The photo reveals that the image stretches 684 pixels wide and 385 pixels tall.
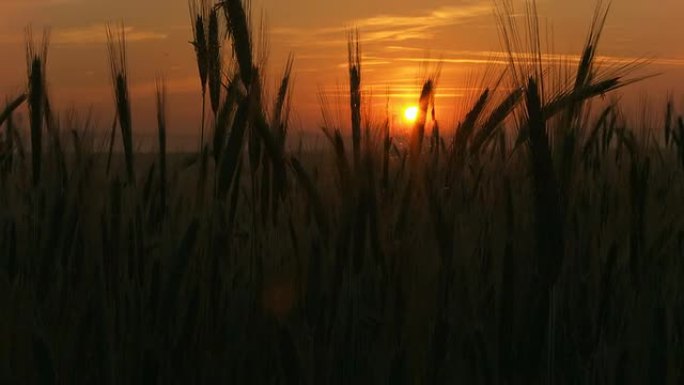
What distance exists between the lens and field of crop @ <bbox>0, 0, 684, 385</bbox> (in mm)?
1634

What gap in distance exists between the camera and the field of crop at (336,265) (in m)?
1.63

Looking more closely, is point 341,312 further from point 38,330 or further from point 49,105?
point 49,105

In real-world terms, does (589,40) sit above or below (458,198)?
above

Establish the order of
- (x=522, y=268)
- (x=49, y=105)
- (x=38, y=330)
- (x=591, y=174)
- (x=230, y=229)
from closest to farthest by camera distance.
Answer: (x=38, y=330) < (x=522, y=268) < (x=230, y=229) < (x=49, y=105) < (x=591, y=174)

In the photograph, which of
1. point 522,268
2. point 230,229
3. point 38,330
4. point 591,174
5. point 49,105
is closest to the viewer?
point 38,330

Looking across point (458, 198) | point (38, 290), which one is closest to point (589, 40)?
point (458, 198)

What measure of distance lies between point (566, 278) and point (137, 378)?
0.79 meters

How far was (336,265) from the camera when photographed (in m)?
1.64

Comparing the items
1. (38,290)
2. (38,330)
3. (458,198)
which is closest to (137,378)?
(38,330)

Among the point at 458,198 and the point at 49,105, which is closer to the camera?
the point at 458,198

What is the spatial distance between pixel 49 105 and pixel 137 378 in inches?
30.9

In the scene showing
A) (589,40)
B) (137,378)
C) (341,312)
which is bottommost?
(137,378)

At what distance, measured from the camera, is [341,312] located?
1.66 meters

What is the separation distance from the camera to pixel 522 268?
1.72 meters
